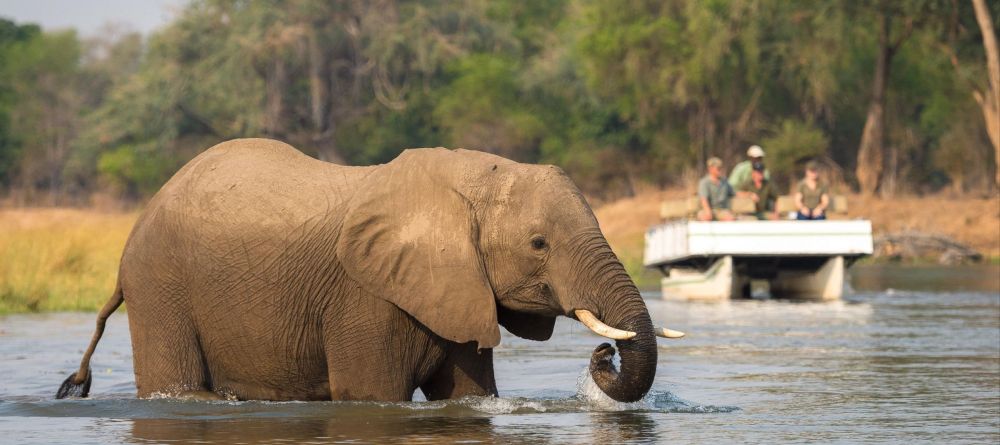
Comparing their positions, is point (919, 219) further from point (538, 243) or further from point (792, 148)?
point (538, 243)

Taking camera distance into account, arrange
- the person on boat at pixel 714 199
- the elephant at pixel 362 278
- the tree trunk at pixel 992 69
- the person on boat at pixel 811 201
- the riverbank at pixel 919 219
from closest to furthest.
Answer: the elephant at pixel 362 278 < the person on boat at pixel 714 199 < the person on boat at pixel 811 201 < the riverbank at pixel 919 219 < the tree trunk at pixel 992 69

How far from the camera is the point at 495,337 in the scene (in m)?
8.76

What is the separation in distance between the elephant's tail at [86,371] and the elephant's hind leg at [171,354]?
553mm

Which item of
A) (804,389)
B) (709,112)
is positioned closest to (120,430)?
(804,389)

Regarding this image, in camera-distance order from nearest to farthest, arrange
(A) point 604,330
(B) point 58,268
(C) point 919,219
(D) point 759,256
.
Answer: (A) point 604,330 < (D) point 759,256 < (B) point 58,268 < (C) point 919,219

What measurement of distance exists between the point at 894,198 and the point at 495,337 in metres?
40.2

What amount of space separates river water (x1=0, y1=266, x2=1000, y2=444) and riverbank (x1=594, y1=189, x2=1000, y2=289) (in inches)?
851

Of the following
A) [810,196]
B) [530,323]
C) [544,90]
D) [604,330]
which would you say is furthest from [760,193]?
[544,90]

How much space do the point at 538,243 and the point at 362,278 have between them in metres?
0.91

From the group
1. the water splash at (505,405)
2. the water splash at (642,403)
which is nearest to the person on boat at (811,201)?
the water splash at (642,403)

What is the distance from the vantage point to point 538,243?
29.0 ft

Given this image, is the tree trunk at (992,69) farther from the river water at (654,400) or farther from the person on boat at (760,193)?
the river water at (654,400)

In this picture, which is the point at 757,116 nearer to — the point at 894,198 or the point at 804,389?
the point at 894,198

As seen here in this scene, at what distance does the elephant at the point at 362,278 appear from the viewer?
880cm
